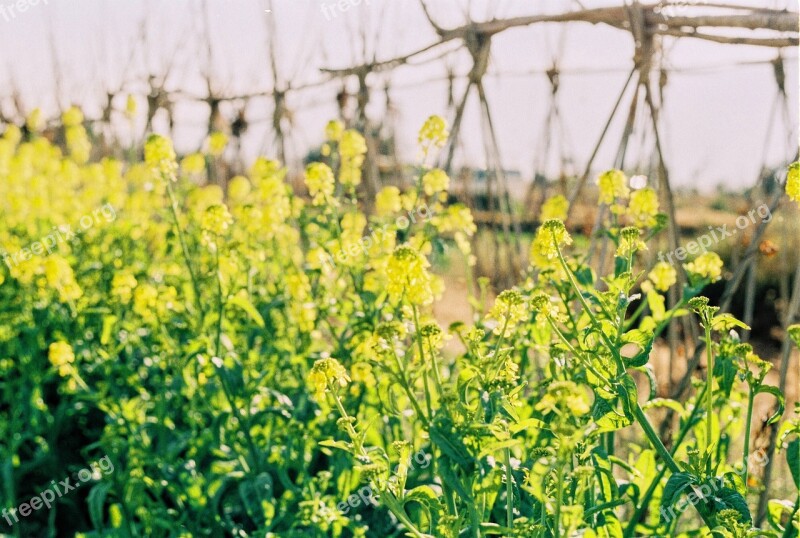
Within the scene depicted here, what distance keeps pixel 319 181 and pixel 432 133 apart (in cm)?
34

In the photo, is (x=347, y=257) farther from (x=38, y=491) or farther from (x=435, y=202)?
(x=38, y=491)

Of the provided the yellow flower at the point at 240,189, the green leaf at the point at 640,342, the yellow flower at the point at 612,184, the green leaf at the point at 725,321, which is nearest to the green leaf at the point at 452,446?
the green leaf at the point at 640,342

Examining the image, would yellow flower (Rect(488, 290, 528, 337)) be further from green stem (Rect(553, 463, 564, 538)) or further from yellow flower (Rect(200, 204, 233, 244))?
yellow flower (Rect(200, 204, 233, 244))

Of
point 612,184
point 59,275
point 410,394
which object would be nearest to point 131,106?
point 59,275

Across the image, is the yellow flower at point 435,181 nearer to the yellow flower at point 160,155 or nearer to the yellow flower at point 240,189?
the yellow flower at point 160,155

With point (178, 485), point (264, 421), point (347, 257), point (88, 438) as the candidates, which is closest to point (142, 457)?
point (178, 485)

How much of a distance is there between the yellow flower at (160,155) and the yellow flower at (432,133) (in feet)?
2.46

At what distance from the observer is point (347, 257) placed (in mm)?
2062

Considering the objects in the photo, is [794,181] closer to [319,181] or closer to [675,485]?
[675,485]

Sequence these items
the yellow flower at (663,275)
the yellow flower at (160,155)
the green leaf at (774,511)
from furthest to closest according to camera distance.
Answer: the yellow flower at (160,155), the yellow flower at (663,275), the green leaf at (774,511)

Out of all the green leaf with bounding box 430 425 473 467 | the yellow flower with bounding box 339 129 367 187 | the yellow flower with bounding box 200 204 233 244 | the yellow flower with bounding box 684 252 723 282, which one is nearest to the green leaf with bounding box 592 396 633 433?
the green leaf with bounding box 430 425 473 467

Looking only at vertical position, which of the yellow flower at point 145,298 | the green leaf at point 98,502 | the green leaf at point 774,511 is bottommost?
the green leaf at point 98,502

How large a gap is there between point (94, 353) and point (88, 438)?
67cm

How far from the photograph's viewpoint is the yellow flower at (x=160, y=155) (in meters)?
2.25
